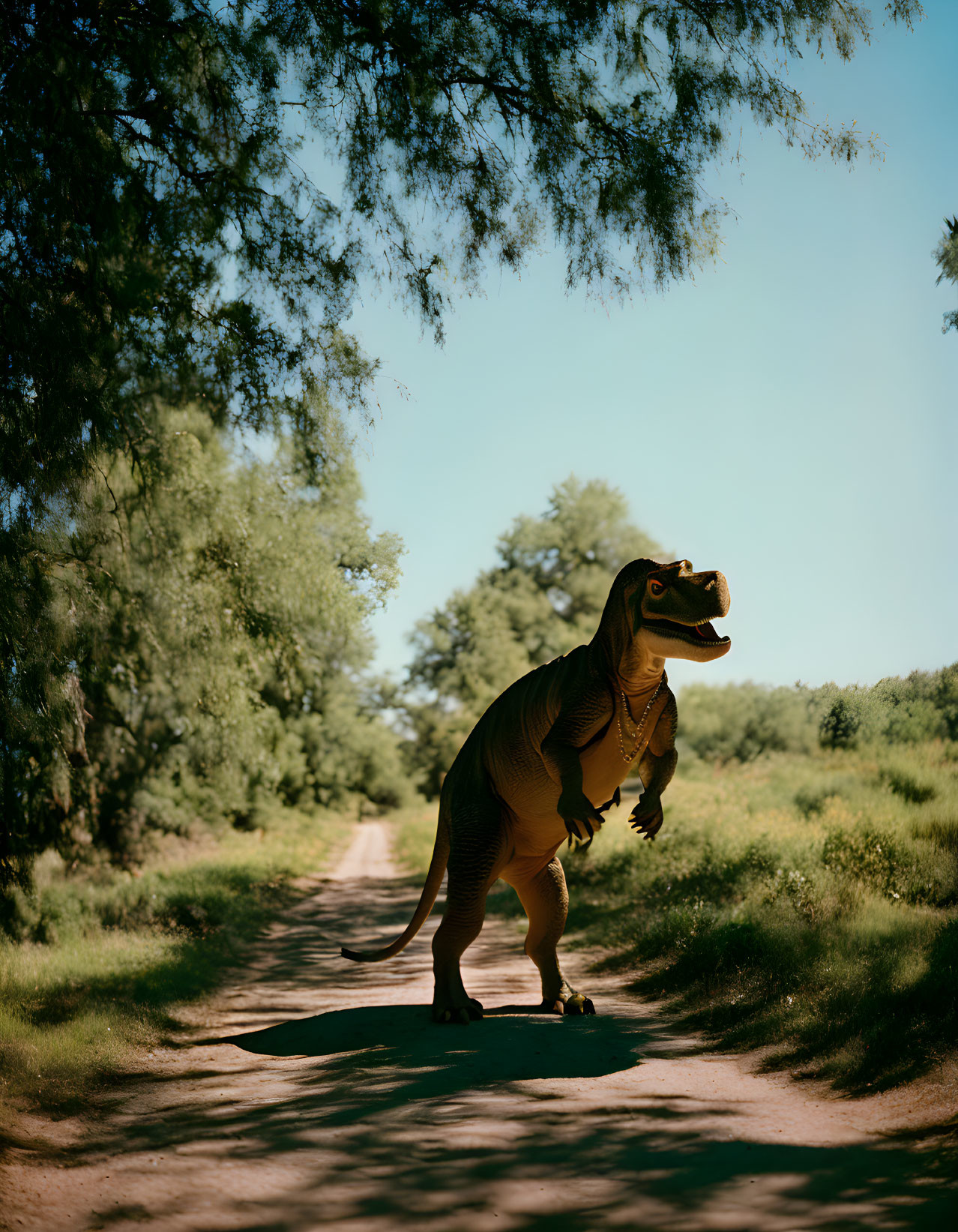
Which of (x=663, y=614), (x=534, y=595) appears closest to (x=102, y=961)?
(x=663, y=614)

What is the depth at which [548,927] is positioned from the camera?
19.2 feet

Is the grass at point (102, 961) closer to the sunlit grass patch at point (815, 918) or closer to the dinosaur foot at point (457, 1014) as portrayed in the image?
the dinosaur foot at point (457, 1014)

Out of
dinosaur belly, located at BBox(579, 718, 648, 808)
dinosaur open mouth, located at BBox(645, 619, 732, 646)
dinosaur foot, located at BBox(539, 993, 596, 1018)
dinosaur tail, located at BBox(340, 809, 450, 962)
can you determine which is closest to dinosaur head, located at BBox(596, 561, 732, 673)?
dinosaur open mouth, located at BBox(645, 619, 732, 646)

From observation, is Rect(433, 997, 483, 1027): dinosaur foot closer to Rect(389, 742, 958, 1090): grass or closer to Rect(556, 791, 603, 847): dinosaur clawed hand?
Rect(389, 742, 958, 1090): grass

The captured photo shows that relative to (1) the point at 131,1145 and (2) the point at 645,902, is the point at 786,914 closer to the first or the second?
(2) the point at 645,902

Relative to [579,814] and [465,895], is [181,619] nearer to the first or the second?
[465,895]

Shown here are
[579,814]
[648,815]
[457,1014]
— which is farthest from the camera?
[457,1014]

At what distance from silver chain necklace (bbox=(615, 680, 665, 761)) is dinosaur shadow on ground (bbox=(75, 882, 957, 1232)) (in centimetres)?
169

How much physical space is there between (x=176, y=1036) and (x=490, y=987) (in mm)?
2672

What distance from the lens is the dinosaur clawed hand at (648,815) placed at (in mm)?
5105

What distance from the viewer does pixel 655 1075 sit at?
14.4 feet

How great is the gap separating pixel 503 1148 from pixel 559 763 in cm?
197

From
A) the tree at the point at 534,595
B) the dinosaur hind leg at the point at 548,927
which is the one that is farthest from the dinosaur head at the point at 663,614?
the tree at the point at 534,595

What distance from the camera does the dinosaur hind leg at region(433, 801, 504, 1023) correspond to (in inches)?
217
